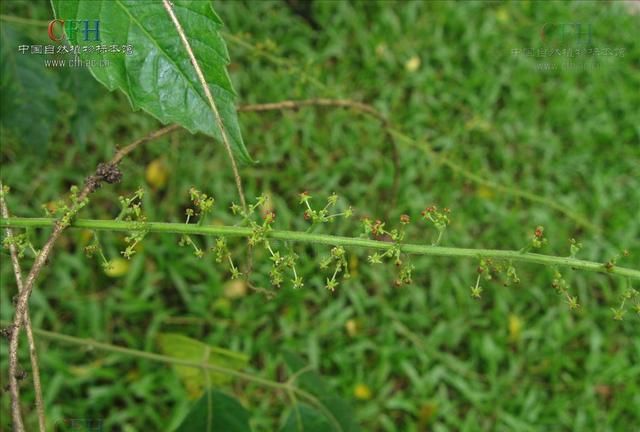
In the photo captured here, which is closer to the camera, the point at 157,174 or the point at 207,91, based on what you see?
the point at 207,91

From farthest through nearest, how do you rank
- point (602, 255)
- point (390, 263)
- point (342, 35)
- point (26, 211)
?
point (342, 35)
point (602, 255)
point (390, 263)
point (26, 211)

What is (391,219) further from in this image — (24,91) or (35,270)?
(35,270)

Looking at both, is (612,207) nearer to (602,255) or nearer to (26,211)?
(602,255)

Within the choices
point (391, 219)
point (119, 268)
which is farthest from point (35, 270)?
point (391, 219)

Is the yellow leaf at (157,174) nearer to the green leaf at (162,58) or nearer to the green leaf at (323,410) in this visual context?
the green leaf at (323,410)

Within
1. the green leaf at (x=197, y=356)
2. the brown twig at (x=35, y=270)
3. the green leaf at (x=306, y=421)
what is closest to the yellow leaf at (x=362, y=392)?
the green leaf at (x=197, y=356)

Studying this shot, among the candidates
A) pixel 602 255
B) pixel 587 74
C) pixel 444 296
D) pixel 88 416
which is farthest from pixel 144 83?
pixel 587 74
